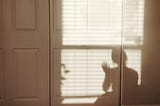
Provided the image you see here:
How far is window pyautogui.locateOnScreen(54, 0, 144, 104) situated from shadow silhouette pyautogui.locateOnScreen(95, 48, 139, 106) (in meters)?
0.06

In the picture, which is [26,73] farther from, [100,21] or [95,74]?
[100,21]

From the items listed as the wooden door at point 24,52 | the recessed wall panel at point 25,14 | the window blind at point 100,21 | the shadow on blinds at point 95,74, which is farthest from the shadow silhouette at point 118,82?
the recessed wall panel at point 25,14

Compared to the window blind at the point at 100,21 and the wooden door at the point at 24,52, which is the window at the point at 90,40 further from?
the wooden door at the point at 24,52

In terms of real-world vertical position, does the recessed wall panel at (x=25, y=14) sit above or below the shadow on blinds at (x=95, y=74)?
above

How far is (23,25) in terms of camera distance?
3156mm

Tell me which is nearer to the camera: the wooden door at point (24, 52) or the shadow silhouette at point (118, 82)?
the wooden door at point (24, 52)

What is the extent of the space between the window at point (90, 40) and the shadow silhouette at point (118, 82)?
56 millimetres

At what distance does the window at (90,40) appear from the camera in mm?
3209

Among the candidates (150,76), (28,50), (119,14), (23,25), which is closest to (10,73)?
(28,50)

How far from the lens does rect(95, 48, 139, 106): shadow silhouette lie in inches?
131

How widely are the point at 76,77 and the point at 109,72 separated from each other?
16.3 inches

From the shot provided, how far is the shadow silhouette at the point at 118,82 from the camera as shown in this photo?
3.33m

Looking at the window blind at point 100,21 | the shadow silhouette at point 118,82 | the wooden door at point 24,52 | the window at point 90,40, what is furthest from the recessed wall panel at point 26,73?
the shadow silhouette at point 118,82

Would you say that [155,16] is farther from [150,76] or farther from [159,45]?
[150,76]
